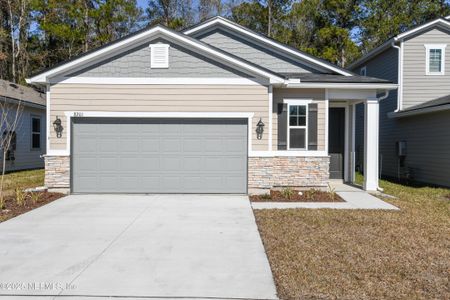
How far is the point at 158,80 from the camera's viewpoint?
1062 cm

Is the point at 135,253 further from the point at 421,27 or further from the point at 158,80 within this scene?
the point at 421,27

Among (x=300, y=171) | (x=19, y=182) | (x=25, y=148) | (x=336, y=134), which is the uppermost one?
(x=336, y=134)

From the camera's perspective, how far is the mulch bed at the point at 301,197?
9.98 m

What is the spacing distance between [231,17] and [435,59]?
1821 cm

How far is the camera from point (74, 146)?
35.3 ft

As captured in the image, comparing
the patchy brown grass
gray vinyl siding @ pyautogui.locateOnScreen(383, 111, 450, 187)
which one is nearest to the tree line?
gray vinyl siding @ pyautogui.locateOnScreen(383, 111, 450, 187)

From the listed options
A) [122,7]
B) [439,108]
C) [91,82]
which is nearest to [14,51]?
[122,7]

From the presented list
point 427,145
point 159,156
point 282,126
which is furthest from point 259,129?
point 427,145

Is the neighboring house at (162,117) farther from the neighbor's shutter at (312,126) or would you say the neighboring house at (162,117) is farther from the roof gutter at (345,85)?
the neighbor's shutter at (312,126)

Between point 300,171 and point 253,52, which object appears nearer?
point 300,171

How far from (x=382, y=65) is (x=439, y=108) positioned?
5.57 metres

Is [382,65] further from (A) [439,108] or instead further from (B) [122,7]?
(B) [122,7]

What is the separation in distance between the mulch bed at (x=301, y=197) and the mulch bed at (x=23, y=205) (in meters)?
5.30

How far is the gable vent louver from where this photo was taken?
10.6 meters
